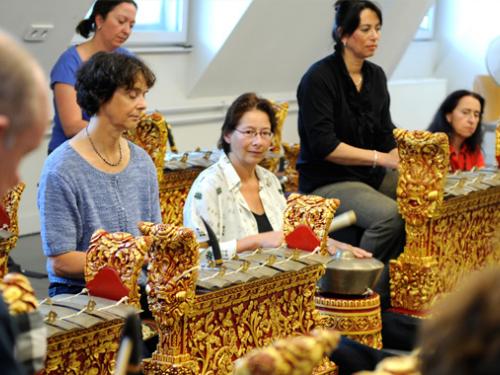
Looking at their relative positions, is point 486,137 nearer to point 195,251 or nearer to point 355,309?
point 355,309

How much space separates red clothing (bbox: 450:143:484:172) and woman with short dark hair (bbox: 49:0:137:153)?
1746mm

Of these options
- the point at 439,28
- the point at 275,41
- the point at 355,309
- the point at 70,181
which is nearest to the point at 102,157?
the point at 70,181

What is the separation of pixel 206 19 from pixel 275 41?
0.72 metres

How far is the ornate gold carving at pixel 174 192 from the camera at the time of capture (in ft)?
14.7

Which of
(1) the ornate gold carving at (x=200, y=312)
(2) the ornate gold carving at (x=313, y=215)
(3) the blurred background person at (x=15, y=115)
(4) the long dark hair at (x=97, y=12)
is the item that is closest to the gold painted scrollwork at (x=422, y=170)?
(2) the ornate gold carving at (x=313, y=215)

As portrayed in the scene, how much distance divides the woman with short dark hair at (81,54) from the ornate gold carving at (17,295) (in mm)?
2324

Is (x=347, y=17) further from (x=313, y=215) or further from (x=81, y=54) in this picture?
(x=313, y=215)

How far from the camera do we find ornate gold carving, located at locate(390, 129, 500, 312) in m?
4.40

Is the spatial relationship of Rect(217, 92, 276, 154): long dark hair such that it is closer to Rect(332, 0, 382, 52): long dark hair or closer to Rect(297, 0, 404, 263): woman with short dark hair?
Rect(297, 0, 404, 263): woman with short dark hair

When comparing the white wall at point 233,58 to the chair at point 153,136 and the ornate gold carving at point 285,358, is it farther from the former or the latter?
the ornate gold carving at point 285,358

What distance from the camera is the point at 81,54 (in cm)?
445

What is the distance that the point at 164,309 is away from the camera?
290 cm

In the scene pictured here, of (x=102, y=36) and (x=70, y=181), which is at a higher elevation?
(x=102, y=36)

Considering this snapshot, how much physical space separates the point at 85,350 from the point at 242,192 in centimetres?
151
